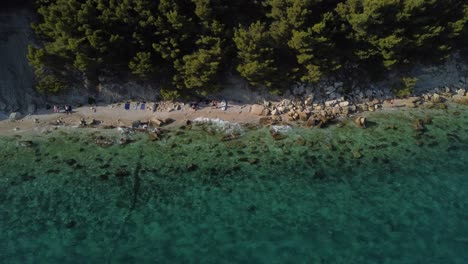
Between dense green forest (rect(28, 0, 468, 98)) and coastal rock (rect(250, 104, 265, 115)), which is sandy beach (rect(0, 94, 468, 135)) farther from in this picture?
dense green forest (rect(28, 0, 468, 98))

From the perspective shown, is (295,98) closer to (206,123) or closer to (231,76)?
(231,76)

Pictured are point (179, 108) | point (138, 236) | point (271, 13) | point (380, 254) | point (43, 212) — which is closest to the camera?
point (380, 254)

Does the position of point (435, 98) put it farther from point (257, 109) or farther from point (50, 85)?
point (50, 85)

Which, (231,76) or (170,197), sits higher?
(231,76)

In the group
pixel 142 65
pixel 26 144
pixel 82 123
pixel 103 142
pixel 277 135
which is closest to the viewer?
pixel 26 144

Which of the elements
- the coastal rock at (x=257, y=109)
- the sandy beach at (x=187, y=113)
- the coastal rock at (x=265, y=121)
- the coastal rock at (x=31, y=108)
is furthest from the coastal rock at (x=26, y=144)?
the coastal rock at (x=265, y=121)

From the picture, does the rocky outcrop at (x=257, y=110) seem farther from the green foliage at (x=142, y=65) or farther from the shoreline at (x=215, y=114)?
the green foliage at (x=142, y=65)

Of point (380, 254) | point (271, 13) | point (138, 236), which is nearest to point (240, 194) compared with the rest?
point (138, 236)

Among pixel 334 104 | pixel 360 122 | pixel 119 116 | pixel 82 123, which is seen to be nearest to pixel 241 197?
pixel 360 122
